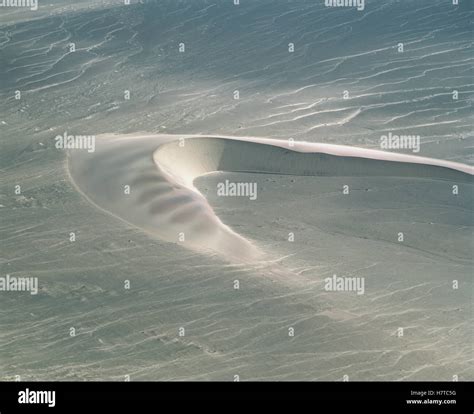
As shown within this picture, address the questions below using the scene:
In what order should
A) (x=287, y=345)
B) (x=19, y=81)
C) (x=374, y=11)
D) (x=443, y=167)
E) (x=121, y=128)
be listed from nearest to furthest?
(x=287, y=345) < (x=443, y=167) < (x=121, y=128) < (x=19, y=81) < (x=374, y=11)

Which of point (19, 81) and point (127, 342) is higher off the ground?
point (19, 81)

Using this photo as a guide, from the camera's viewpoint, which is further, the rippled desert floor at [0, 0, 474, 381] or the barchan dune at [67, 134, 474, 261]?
the barchan dune at [67, 134, 474, 261]

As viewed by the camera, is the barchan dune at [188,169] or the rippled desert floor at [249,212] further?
the barchan dune at [188,169]

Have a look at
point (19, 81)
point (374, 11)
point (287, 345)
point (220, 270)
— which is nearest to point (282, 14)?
point (374, 11)

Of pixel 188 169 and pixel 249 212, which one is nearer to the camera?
pixel 249 212

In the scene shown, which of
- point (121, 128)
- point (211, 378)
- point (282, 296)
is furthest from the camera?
point (121, 128)

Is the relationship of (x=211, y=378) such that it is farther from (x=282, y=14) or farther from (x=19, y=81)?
(x=282, y=14)

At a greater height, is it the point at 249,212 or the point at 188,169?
the point at 188,169

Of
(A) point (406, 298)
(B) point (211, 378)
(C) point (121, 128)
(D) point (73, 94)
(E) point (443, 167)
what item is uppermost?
(D) point (73, 94)
